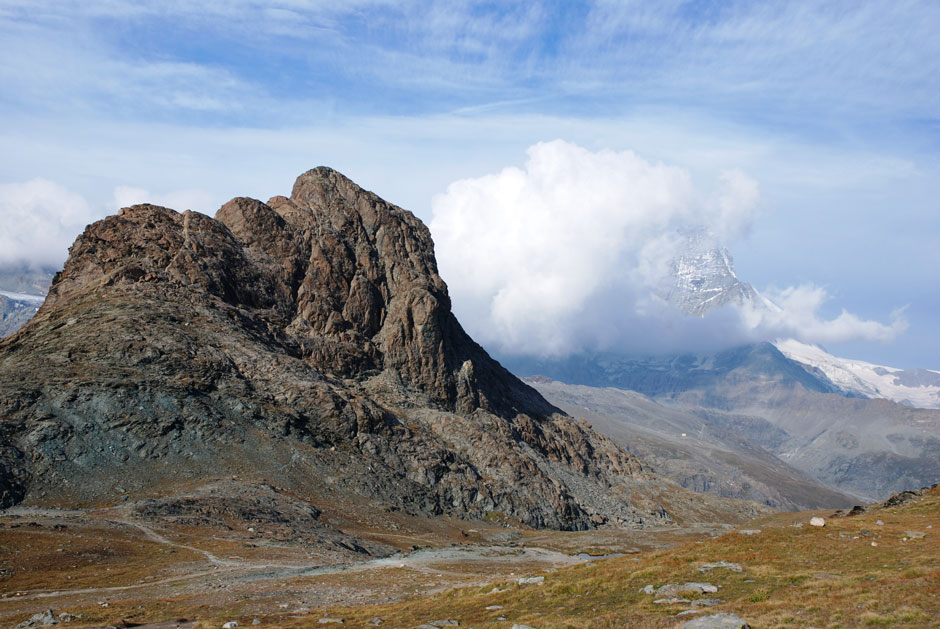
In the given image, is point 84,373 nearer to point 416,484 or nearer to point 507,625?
point 416,484

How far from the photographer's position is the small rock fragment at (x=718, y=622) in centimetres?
2891

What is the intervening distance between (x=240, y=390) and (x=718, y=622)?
127 meters

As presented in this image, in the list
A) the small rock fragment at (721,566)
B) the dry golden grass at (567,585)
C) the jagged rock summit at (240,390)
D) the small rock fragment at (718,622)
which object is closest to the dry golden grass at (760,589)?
the dry golden grass at (567,585)

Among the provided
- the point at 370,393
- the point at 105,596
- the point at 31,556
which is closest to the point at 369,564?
the point at 105,596

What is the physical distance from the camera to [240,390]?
14212cm

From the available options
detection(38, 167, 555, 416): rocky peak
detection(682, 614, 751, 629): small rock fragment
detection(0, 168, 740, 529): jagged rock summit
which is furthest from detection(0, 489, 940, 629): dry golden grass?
detection(38, 167, 555, 416): rocky peak

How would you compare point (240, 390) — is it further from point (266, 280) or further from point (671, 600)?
point (671, 600)

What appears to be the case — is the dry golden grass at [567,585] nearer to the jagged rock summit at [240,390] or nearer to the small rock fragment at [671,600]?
the small rock fragment at [671,600]

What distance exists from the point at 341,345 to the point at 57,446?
3213 inches

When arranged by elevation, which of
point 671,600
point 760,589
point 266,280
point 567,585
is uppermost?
point 266,280

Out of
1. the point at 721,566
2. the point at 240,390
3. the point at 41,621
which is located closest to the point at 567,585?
the point at 721,566

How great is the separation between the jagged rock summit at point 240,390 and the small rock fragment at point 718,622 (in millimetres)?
98115

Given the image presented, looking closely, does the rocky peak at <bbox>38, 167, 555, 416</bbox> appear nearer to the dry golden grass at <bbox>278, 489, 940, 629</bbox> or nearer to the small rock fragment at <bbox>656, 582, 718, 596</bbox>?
the dry golden grass at <bbox>278, 489, 940, 629</bbox>

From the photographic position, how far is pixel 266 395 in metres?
146
